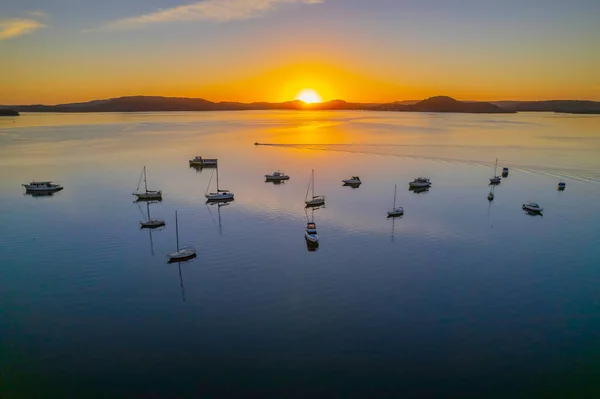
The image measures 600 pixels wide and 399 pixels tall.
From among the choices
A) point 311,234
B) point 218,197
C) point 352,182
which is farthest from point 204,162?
point 311,234

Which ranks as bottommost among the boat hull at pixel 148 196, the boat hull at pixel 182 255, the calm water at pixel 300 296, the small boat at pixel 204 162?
the calm water at pixel 300 296

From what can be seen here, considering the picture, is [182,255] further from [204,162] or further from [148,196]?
[204,162]

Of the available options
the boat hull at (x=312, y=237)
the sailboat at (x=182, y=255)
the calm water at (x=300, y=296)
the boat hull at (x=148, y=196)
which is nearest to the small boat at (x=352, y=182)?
the calm water at (x=300, y=296)

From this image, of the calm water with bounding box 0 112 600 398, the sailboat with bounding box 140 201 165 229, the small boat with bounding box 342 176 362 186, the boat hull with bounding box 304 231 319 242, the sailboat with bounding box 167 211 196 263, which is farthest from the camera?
the small boat with bounding box 342 176 362 186

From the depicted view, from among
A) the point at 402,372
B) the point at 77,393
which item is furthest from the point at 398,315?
the point at 77,393

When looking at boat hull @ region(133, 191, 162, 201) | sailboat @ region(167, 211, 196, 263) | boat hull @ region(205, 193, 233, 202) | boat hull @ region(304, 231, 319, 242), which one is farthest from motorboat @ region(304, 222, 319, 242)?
boat hull @ region(133, 191, 162, 201)

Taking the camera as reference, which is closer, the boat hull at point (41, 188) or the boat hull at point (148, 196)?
the boat hull at point (148, 196)

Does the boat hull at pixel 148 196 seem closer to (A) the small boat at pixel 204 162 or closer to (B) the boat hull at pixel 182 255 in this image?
(B) the boat hull at pixel 182 255

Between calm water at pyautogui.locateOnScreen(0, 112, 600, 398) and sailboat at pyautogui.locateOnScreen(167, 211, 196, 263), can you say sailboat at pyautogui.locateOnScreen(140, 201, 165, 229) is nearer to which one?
calm water at pyautogui.locateOnScreen(0, 112, 600, 398)

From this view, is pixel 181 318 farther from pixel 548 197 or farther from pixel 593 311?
pixel 548 197
